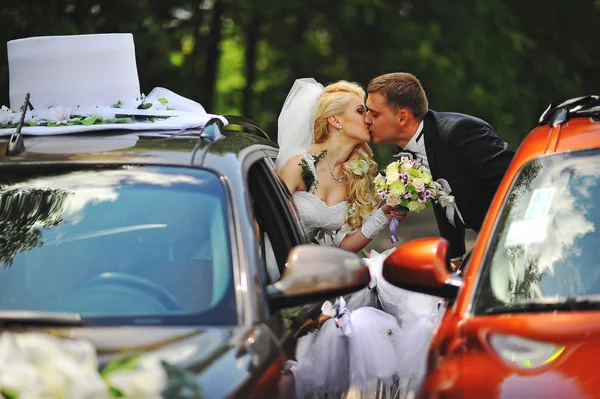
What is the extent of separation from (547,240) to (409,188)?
2.82 m

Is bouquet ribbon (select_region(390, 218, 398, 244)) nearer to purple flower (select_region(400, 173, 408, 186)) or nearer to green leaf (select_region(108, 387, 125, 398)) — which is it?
purple flower (select_region(400, 173, 408, 186))

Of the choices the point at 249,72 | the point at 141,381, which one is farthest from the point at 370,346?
the point at 249,72

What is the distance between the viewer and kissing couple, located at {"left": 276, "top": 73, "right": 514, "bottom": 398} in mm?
6219

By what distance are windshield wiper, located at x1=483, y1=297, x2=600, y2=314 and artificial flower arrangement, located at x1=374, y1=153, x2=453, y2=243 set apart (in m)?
3.02

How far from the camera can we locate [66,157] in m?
4.83

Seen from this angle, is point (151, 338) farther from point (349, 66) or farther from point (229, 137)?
point (349, 66)

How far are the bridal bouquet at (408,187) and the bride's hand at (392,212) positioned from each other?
0.13ft

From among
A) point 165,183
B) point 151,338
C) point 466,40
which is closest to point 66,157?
point 165,183

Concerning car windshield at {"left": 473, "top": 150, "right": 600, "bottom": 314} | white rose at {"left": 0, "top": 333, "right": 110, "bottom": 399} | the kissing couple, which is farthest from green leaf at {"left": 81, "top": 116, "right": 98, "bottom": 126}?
white rose at {"left": 0, "top": 333, "right": 110, "bottom": 399}

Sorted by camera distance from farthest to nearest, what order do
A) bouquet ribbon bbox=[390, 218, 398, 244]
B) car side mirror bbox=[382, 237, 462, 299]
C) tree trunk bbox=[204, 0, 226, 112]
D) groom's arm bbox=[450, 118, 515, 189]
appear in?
tree trunk bbox=[204, 0, 226, 112] → bouquet ribbon bbox=[390, 218, 398, 244] → groom's arm bbox=[450, 118, 515, 189] → car side mirror bbox=[382, 237, 462, 299]

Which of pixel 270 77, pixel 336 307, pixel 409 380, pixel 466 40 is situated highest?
pixel 336 307

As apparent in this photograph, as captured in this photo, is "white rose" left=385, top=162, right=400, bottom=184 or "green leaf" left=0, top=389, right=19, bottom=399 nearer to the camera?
"green leaf" left=0, top=389, right=19, bottom=399

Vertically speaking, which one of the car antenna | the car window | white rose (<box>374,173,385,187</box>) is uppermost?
the car antenna

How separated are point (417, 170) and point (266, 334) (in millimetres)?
3573
